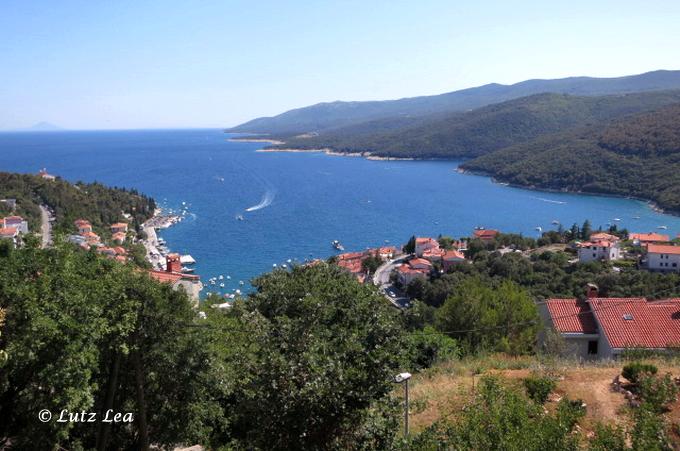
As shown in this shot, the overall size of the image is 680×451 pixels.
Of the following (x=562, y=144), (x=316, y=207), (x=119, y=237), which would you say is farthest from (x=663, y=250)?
(x=562, y=144)

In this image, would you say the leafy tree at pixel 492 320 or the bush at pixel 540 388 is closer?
the bush at pixel 540 388

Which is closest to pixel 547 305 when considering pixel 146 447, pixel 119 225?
pixel 146 447

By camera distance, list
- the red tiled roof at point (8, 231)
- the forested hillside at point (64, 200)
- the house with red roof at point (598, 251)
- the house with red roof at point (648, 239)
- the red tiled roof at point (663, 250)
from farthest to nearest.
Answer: the house with red roof at point (648, 239), the forested hillside at point (64, 200), the house with red roof at point (598, 251), the red tiled roof at point (663, 250), the red tiled roof at point (8, 231)

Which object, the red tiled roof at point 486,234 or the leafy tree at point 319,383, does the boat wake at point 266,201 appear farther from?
the leafy tree at point 319,383

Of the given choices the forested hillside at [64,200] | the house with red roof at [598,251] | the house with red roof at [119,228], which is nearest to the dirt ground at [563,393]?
the house with red roof at [598,251]

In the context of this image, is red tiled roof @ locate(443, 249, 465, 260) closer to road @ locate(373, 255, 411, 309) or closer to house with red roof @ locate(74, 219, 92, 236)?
road @ locate(373, 255, 411, 309)

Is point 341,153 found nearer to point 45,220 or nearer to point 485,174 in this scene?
point 485,174

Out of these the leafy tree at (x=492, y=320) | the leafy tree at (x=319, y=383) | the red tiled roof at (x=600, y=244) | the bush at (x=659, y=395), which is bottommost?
the red tiled roof at (x=600, y=244)
